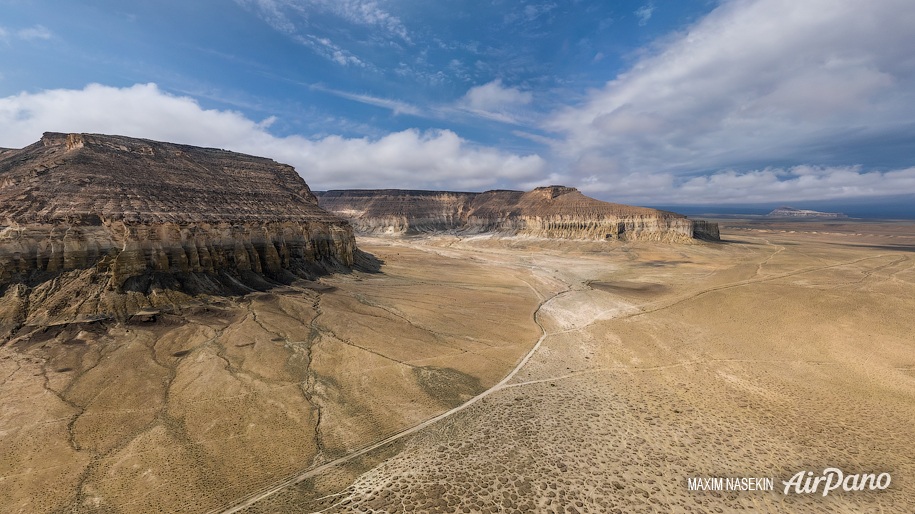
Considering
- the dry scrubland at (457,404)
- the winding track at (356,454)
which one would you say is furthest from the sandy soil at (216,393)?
the winding track at (356,454)

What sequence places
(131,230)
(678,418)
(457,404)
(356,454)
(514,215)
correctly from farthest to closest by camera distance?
(514,215)
(131,230)
(457,404)
(678,418)
(356,454)

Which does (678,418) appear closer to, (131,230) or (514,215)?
(131,230)

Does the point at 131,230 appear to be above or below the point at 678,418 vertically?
above

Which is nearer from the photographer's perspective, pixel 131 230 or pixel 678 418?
pixel 678 418

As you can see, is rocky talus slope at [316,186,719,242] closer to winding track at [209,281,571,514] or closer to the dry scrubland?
the dry scrubland

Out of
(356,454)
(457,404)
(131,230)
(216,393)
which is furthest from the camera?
(131,230)

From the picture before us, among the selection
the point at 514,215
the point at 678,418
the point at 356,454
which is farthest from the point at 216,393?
the point at 514,215

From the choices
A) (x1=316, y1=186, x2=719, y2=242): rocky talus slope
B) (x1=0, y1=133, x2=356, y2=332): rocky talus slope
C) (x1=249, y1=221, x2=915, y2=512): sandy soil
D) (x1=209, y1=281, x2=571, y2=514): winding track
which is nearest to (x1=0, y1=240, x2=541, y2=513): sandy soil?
(x1=209, y1=281, x2=571, y2=514): winding track

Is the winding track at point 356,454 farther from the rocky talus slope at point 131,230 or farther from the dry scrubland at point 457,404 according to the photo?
the rocky talus slope at point 131,230
